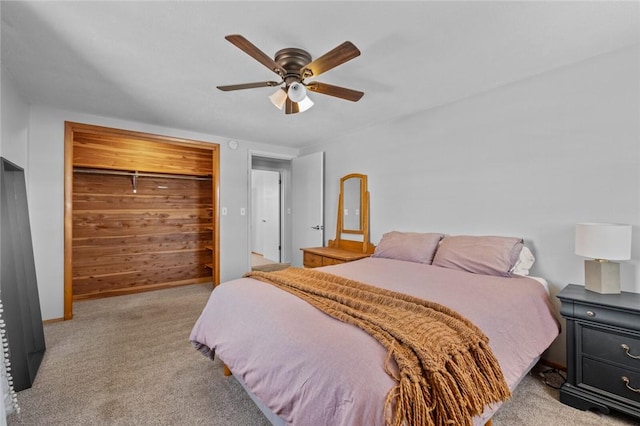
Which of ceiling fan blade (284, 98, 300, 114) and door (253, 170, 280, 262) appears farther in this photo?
door (253, 170, 280, 262)

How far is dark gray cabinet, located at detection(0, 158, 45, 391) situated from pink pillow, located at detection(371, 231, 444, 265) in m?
2.94

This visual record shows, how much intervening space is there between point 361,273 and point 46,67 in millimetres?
2943

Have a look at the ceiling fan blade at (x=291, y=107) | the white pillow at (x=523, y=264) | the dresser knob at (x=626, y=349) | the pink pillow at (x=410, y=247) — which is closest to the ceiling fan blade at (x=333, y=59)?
the ceiling fan blade at (x=291, y=107)

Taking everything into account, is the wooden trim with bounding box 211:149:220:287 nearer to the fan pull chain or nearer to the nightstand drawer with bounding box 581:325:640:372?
the fan pull chain

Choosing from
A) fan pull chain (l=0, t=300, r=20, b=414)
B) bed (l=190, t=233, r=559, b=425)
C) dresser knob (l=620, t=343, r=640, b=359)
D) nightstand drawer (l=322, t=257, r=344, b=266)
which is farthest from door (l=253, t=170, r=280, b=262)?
dresser knob (l=620, t=343, r=640, b=359)

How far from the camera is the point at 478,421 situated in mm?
1236

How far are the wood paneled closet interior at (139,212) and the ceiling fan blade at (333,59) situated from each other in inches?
110

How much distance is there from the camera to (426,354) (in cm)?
109

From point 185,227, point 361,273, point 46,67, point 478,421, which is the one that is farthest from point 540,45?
point 185,227

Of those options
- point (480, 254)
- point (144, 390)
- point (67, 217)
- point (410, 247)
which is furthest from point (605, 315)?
point (67, 217)

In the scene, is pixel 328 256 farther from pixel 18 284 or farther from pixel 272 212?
pixel 272 212

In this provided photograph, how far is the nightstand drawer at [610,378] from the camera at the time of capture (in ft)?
5.46

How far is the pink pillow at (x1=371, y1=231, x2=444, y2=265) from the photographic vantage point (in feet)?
9.16

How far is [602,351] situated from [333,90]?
239 centimetres
